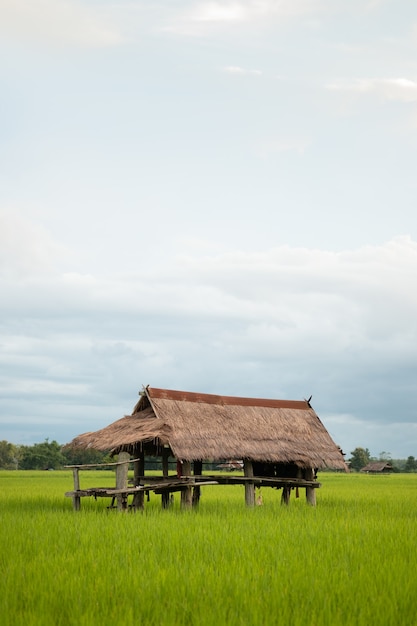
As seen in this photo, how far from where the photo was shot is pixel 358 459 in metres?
81.6

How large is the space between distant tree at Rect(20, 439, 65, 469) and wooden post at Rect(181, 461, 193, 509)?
5562 centimetres

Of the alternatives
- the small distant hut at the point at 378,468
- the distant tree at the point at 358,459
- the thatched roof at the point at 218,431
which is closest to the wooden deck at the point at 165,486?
the thatched roof at the point at 218,431

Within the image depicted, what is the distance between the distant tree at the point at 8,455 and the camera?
79.8 metres

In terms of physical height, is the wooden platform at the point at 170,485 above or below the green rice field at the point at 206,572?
above

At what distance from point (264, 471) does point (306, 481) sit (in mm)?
1263

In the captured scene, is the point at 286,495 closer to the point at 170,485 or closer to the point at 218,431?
the point at 218,431

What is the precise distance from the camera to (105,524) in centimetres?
1275

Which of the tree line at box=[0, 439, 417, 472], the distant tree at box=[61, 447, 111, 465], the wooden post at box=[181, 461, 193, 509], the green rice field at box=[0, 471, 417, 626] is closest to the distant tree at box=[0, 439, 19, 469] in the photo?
the tree line at box=[0, 439, 417, 472]

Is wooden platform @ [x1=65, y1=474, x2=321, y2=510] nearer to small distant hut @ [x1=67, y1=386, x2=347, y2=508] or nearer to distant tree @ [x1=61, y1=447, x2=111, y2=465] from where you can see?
small distant hut @ [x1=67, y1=386, x2=347, y2=508]

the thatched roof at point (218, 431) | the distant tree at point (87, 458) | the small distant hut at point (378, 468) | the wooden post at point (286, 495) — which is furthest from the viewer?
the small distant hut at point (378, 468)

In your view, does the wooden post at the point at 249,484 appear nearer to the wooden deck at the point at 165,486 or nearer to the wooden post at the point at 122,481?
the wooden deck at the point at 165,486

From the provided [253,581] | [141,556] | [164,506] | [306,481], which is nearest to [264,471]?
[306,481]

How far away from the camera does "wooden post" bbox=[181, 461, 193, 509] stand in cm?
1644

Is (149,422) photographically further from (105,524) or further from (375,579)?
(375,579)
